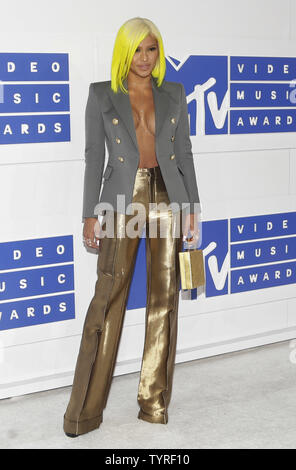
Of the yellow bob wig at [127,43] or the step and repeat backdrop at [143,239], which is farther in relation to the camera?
the step and repeat backdrop at [143,239]

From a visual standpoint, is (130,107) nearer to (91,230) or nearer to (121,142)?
(121,142)

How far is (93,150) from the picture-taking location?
114 inches

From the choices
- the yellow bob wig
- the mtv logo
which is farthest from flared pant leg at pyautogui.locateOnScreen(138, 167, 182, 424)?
the mtv logo

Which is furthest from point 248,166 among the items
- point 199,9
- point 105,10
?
point 105,10

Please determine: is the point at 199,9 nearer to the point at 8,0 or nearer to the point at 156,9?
the point at 156,9

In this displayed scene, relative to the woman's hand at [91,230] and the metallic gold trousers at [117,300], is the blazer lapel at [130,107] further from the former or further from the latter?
the woman's hand at [91,230]

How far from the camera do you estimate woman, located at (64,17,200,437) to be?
2814 mm

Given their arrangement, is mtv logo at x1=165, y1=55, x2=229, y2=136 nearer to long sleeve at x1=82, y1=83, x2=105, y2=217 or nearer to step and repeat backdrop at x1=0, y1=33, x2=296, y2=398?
step and repeat backdrop at x1=0, y1=33, x2=296, y2=398

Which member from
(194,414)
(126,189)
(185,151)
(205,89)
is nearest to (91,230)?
(126,189)

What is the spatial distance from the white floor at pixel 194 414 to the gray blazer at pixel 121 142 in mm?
958

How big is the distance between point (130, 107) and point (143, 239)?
Answer: 105cm

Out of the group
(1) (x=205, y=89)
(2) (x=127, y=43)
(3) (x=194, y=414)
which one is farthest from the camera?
(1) (x=205, y=89)

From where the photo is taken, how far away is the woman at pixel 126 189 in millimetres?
2814

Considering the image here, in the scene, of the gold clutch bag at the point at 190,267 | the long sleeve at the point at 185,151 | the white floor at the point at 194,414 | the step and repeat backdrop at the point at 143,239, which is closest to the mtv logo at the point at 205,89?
the step and repeat backdrop at the point at 143,239
